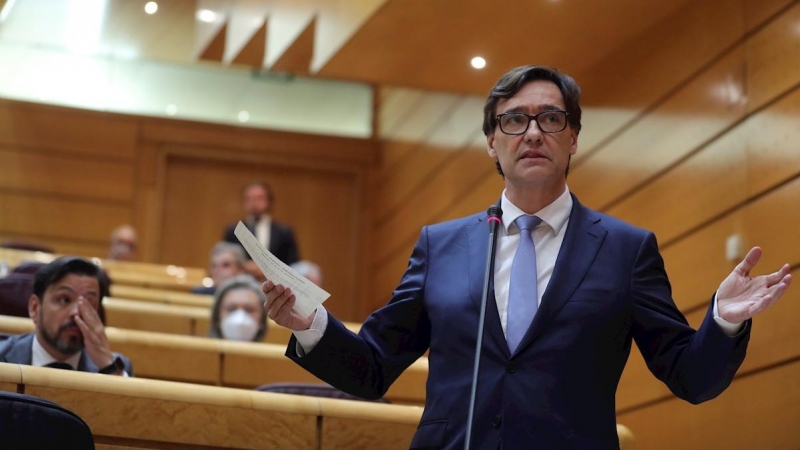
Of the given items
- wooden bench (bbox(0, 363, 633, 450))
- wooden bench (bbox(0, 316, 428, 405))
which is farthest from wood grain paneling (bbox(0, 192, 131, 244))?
wooden bench (bbox(0, 363, 633, 450))

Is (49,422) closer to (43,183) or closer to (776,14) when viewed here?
(776,14)

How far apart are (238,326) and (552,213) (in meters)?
2.52

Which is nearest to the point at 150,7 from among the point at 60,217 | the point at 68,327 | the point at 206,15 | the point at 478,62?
the point at 206,15

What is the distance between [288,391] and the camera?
125 inches

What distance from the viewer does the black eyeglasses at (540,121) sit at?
215cm

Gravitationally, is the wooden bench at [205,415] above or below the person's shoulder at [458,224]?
below

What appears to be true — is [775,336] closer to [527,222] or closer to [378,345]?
[527,222]

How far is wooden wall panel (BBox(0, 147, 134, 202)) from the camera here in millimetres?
9273

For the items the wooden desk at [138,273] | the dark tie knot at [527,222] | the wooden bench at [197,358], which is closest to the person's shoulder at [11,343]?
the wooden bench at [197,358]

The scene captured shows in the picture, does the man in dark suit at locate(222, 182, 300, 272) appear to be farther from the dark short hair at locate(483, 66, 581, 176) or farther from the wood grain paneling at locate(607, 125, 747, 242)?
the dark short hair at locate(483, 66, 581, 176)

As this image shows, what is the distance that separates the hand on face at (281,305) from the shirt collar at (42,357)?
1.50 metres

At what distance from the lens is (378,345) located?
2133 millimetres

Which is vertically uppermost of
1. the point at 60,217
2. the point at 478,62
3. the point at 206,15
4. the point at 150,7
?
the point at 150,7

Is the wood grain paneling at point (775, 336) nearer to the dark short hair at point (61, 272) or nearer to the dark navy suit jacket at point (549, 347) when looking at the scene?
the dark navy suit jacket at point (549, 347)
